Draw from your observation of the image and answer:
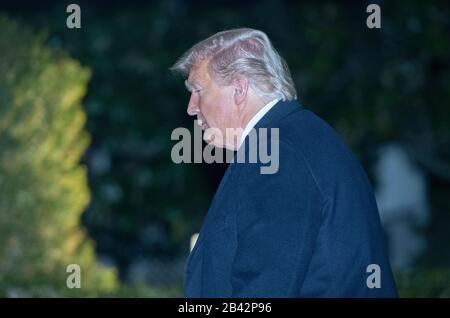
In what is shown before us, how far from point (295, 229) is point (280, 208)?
0.24 feet

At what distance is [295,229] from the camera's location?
261 centimetres

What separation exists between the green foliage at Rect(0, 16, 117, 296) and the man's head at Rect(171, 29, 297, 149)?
15.3ft

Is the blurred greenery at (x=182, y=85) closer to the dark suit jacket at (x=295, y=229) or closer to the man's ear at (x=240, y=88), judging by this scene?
the man's ear at (x=240, y=88)

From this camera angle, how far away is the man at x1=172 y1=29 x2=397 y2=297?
2.61 meters

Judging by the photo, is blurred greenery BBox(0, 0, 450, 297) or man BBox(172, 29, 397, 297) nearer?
man BBox(172, 29, 397, 297)

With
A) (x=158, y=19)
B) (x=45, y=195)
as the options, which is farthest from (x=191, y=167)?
(x=45, y=195)

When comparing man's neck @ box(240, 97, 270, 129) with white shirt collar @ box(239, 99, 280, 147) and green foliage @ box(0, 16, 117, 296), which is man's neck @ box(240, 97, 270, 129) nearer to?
white shirt collar @ box(239, 99, 280, 147)

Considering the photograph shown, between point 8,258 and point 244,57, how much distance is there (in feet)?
16.5

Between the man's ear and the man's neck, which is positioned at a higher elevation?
the man's ear

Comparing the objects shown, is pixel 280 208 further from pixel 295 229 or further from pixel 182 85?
pixel 182 85

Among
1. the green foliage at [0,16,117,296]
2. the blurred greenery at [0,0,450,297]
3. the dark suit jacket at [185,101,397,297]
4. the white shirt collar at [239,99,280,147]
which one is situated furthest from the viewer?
the blurred greenery at [0,0,450,297]

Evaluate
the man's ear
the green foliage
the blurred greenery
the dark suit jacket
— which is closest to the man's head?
the man's ear

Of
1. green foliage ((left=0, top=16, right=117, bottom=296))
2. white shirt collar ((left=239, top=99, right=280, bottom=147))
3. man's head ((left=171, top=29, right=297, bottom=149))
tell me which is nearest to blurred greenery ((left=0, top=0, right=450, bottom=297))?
green foliage ((left=0, top=16, right=117, bottom=296))

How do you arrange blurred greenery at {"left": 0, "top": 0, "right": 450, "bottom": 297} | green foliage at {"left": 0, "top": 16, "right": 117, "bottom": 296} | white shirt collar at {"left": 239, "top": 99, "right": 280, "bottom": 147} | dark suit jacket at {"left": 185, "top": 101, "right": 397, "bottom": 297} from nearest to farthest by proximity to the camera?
1. dark suit jacket at {"left": 185, "top": 101, "right": 397, "bottom": 297}
2. white shirt collar at {"left": 239, "top": 99, "right": 280, "bottom": 147}
3. green foliage at {"left": 0, "top": 16, "right": 117, "bottom": 296}
4. blurred greenery at {"left": 0, "top": 0, "right": 450, "bottom": 297}
